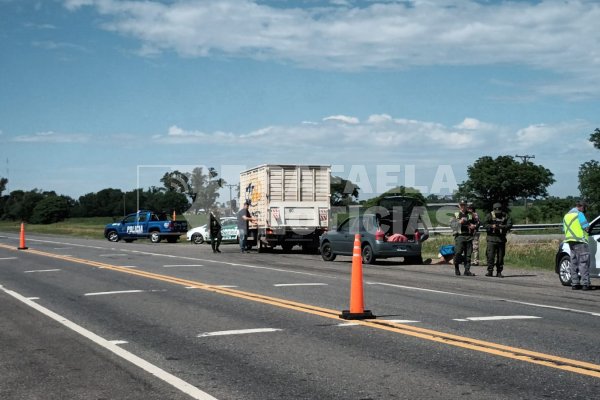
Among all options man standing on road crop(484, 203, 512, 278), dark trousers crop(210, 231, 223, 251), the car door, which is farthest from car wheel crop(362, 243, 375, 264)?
the car door

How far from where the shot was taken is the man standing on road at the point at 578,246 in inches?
646

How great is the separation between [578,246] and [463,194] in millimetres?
120021

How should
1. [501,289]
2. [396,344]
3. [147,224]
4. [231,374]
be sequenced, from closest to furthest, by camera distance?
[231,374]
[396,344]
[501,289]
[147,224]

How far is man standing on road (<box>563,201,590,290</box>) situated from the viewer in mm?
16406

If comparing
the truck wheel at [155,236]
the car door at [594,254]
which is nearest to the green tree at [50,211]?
the truck wheel at [155,236]

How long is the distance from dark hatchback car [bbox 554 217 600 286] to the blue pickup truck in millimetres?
32293

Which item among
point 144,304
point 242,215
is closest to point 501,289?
point 144,304

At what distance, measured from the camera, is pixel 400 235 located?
81.1 ft

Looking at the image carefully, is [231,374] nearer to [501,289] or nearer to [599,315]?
[599,315]

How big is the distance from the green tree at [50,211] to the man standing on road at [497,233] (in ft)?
504

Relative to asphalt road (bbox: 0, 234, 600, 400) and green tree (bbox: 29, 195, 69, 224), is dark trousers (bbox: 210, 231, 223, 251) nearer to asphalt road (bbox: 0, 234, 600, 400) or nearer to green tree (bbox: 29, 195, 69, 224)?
asphalt road (bbox: 0, 234, 600, 400)

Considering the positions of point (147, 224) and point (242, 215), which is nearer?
point (242, 215)

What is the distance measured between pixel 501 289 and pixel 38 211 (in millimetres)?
159455

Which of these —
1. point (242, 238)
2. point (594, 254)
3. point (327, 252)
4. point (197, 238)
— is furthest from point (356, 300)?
point (197, 238)
